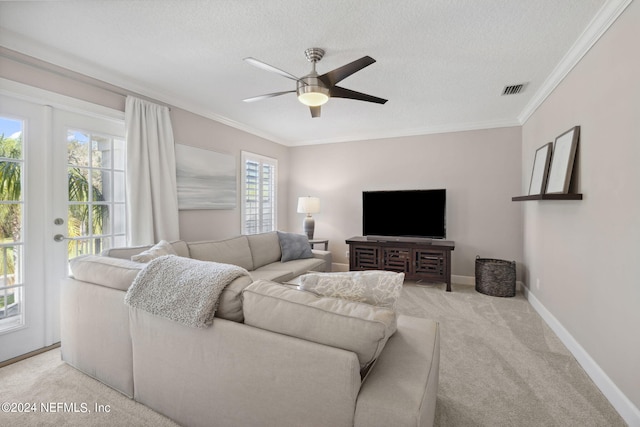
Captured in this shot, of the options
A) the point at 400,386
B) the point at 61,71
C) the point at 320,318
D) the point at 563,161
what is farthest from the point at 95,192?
the point at 563,161

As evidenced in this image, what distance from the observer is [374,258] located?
4527 millimetres

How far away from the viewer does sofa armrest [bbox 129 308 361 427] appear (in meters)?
1.07

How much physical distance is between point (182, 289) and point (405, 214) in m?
3.80

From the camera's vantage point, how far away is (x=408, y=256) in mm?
4340

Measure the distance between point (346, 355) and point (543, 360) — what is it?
7.22 feet

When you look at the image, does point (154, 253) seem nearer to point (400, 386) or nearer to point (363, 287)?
point (363, 287)

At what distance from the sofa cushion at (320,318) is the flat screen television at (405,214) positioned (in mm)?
3544

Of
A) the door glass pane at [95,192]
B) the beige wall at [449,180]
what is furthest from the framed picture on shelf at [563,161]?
the door glass pane at [95,192]

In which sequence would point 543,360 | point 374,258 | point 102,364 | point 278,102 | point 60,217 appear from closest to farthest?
point 102,364, point 543,360, point 60,217, point 278,102, point 374,258

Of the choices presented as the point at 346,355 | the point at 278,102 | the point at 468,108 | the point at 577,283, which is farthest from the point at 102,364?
the point at 468,108

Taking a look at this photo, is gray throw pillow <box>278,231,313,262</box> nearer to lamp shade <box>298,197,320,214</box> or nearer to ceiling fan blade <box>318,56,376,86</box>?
lamp shade <box>298,197,320,214</box>

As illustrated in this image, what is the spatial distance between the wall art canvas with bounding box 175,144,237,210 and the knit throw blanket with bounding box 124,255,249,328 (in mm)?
2140

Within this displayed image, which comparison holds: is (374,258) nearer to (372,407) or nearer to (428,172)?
(428,172)

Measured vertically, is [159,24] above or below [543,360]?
above
